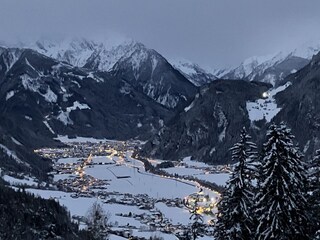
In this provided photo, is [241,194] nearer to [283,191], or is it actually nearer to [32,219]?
[283,191]

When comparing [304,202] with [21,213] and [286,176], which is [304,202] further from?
[21,213]

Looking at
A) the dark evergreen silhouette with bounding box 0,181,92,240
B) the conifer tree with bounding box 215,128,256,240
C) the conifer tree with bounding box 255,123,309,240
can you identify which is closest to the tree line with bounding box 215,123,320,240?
the conifer tree with bounding box 255,123,309,240

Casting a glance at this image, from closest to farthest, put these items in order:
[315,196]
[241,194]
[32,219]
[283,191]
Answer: [283,191] → [315,196] → [241,194] → [32,219]

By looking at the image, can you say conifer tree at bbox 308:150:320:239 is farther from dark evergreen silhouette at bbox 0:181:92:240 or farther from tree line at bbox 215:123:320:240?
dark evergreen silhouette at bbox 0:181:92:240

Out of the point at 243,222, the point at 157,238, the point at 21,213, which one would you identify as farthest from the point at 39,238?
the point at 243,222

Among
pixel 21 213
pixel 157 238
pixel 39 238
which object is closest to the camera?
pixel 157 238

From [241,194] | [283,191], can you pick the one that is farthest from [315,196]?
[241,194]
